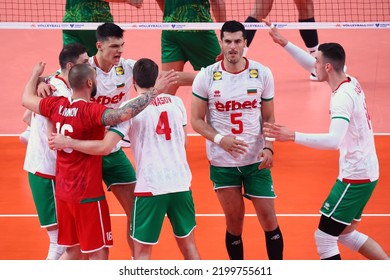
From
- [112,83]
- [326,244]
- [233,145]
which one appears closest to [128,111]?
[233,145]

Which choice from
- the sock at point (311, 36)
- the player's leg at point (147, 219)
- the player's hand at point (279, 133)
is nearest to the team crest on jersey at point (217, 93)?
the player's hand at point (279, 133)

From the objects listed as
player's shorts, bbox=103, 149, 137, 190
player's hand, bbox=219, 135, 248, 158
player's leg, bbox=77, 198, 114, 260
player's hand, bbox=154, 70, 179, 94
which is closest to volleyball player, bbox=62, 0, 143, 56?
player's shorts, bbox=103, 149, 137, 190

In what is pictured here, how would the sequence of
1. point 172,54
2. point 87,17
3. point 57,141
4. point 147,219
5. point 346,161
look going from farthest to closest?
point 172,54
point 87,17
point 346,161
point 147,219
point 57,141

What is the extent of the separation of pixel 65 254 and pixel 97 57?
2.25 m

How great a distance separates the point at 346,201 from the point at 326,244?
1.58 feet

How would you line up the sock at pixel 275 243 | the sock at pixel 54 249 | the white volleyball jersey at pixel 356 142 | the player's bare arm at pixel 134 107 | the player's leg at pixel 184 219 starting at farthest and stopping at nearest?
the sock at pixel 275 243 < the sock at pixel 54 249 < the white volleyball jersey at pixel 356 142 < the player's leg at pixel 184 219 < the player's bare arm at pixel 134 107

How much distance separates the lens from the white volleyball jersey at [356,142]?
927 centimetres

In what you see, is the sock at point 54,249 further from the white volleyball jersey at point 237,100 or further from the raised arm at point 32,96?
the white volleyball jersey at point 237,100

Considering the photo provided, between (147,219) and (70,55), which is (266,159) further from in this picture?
(70,55)

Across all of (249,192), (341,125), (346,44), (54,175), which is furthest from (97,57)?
(346,44)

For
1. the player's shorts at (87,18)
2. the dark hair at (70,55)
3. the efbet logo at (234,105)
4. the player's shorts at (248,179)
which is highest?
the player's shorts at (87,18)

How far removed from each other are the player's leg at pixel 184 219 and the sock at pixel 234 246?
3.01 feet

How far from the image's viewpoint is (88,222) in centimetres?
902

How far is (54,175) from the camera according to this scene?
9.59 m
